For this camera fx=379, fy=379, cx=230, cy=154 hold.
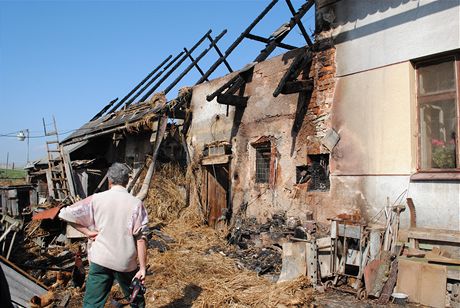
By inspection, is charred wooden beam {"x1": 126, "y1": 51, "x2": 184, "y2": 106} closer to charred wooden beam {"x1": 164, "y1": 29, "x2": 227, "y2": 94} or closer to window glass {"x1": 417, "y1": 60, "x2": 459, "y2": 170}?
charred wooden beam {"x1": 164, "y1": 29, "x2": 227, "y2": 94}

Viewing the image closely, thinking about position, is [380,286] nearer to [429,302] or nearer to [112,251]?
[429,302]

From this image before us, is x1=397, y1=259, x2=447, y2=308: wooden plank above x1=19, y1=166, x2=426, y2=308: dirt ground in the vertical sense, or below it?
above

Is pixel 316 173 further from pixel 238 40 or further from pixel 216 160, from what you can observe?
pixel 238 40

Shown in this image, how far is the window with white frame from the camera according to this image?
5.71 m

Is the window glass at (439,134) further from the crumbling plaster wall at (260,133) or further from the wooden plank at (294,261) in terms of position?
the crumbling plaster wall at (260,133)

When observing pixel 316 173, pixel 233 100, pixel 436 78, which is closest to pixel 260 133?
pixel 233 100

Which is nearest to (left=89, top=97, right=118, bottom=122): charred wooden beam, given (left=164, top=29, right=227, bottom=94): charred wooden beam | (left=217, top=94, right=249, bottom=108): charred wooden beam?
(left=164, top=29, right=227, bottom=94): charred wooden beam

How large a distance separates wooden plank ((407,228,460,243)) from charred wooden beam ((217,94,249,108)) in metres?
5.14

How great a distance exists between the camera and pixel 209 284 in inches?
245

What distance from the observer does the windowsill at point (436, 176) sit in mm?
5500

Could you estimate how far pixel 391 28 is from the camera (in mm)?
6355

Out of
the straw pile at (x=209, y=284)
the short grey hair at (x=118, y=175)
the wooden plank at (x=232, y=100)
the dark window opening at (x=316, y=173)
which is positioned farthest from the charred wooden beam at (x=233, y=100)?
the short grey hair at (x=118, y=175)

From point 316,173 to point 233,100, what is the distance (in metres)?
3.01

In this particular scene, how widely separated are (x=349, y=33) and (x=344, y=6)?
1.84 feet
